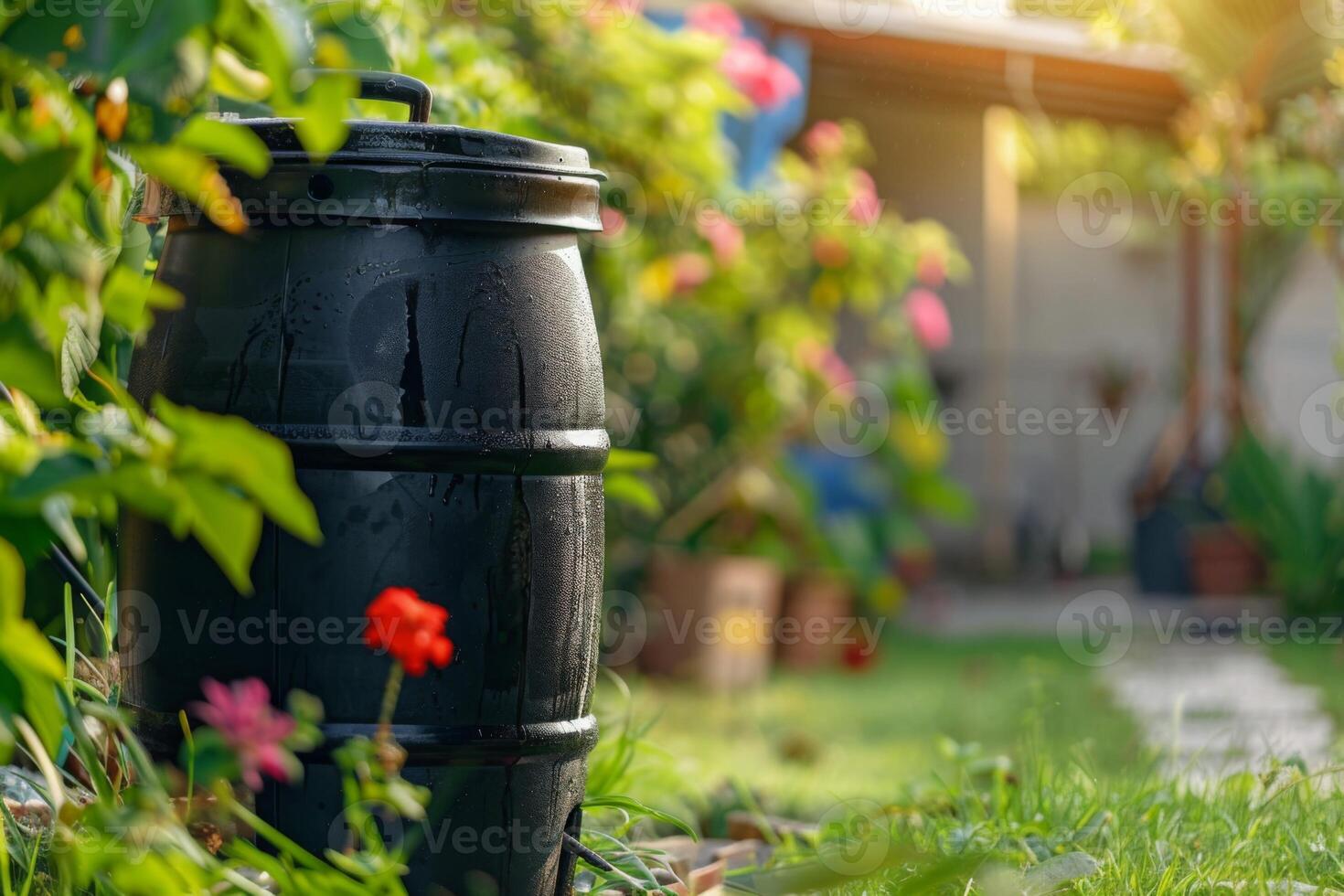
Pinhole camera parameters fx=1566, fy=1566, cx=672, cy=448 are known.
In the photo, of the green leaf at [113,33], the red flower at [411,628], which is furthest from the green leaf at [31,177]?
the red flower at [411,628]

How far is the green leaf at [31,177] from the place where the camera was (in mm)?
1246

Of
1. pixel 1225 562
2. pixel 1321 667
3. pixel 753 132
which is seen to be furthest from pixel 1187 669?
pixel 753 132

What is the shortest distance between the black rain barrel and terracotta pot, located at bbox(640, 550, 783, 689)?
11.5 feet

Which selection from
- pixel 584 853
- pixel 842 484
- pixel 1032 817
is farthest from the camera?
pixel 842 484

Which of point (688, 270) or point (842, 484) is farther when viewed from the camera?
point (842, 484)

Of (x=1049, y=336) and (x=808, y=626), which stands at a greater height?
(x=1049, y=336)

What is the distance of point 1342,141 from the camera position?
17.9 ft

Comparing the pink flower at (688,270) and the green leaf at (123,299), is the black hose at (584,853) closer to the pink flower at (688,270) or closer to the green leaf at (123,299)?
the green leaf at (123,299)

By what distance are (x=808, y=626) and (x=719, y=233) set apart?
6.03 ft

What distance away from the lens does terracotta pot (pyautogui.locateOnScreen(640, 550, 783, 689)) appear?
Result: 17.7 ft

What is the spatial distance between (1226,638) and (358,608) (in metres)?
5.49

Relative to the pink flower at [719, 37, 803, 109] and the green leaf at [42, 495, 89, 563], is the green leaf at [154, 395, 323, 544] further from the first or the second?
the pink flower at [719, 37, 803, 109]

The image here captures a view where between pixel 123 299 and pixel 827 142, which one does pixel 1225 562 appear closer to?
pixel 827 142

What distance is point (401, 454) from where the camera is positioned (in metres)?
1.76
